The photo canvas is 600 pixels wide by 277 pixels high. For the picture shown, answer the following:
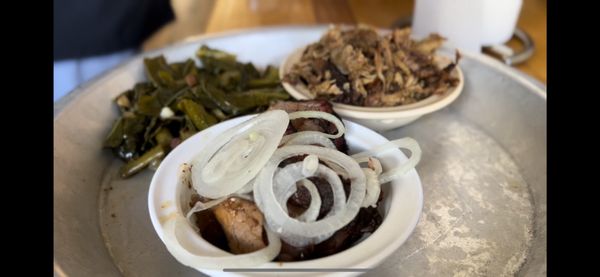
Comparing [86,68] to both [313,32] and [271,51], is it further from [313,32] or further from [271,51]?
[313,32]

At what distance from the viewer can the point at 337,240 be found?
969 mm

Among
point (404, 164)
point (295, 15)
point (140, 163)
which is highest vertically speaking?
point (404, 164)

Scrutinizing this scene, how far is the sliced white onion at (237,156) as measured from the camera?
3.26ft

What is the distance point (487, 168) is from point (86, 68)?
1776 millimetres

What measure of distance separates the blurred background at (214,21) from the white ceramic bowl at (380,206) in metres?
0.80

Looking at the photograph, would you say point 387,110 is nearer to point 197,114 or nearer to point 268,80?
point 268,80

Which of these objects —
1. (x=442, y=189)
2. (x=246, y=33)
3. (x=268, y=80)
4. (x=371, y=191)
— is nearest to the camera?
(x=371, y=191)

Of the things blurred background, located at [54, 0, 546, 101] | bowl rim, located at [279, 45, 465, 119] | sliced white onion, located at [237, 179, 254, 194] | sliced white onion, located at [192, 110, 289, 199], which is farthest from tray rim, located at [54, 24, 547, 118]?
sliced white onion, located at [237, 179, 254, 194]

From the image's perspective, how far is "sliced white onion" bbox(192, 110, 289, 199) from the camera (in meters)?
0.99

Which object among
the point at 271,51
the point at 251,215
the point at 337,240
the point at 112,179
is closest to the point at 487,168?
the point at 337,240

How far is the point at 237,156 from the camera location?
3.38ft

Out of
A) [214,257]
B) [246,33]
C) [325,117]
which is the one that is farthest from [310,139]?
[246,33]

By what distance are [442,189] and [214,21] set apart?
1.65 metres

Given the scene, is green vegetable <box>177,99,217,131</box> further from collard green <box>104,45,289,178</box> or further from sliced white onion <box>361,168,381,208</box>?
sliced white onion <box>361,168,381,208</box>
